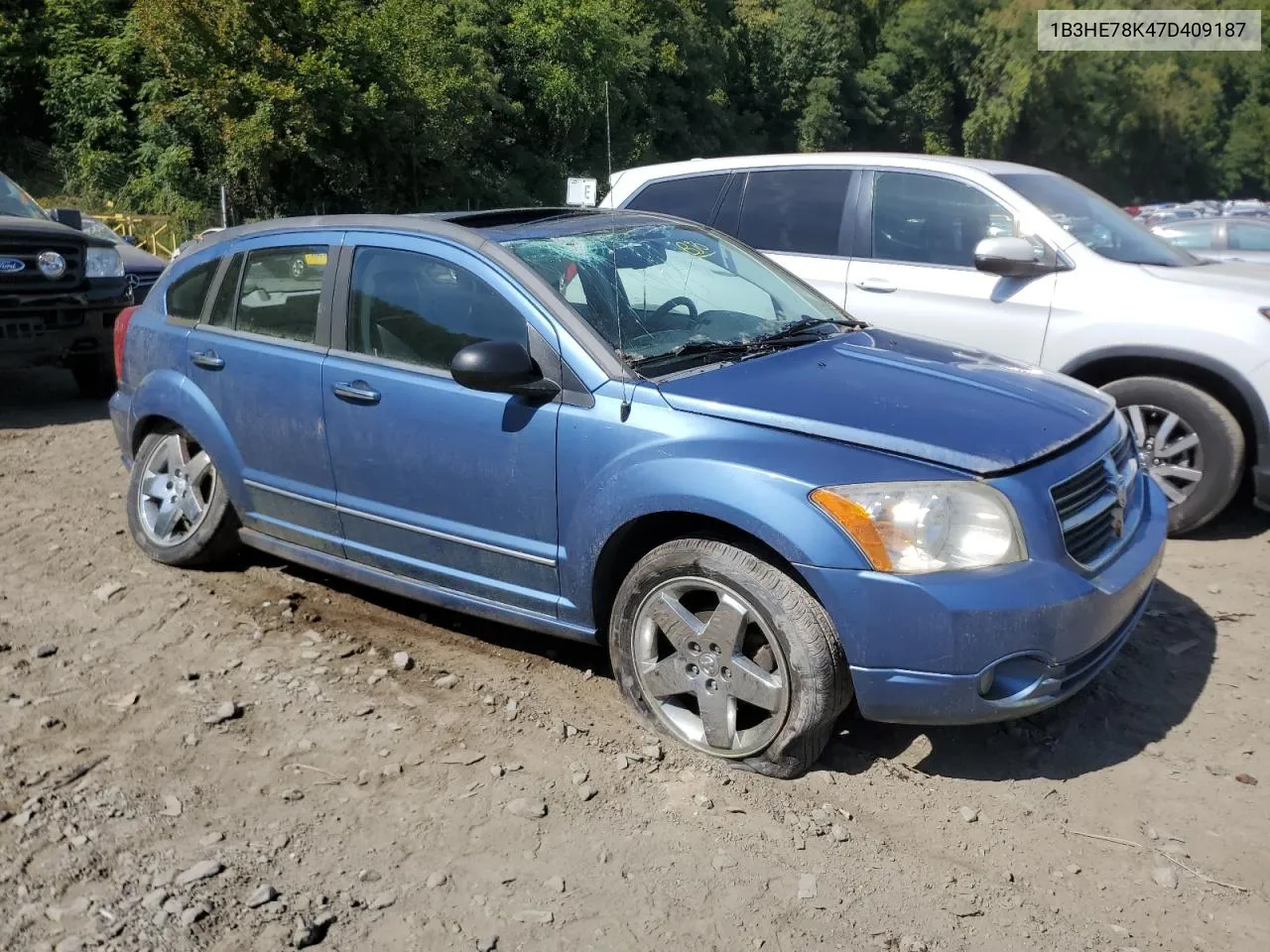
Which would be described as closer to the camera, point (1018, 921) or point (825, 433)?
point (1018, 921)

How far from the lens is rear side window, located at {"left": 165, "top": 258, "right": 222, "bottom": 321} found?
16.4ft

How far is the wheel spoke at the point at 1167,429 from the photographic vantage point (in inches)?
221

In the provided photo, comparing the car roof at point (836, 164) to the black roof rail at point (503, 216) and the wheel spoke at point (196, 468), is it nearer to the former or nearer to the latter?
the black roof rail at point (503, 216)

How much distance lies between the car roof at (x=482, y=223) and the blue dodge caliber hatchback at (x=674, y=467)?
2cm

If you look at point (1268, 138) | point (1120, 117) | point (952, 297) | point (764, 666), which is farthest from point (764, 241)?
point (1268, 138)

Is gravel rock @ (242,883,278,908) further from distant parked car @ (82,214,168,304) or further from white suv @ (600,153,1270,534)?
distant parked car @ (82,214,168,304)

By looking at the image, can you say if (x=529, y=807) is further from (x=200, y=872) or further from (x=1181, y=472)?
(x=1181, y=472)

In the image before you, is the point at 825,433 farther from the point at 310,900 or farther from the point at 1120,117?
the point at 1120,117

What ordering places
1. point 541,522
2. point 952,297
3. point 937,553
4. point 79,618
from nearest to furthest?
point 937,553 < point 541,522 < point 79,618 < point 952,297

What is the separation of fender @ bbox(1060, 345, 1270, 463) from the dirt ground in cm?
109

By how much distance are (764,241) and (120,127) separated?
2330 centimetres

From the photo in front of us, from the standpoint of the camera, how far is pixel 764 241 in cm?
672

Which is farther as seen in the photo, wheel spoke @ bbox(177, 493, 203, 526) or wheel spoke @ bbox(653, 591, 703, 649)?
wheel spoke @ bbox(177, 493, 203, 526)

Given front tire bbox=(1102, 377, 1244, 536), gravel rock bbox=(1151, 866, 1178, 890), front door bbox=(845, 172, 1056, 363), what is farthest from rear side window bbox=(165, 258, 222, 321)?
front tire bbox=(1102, 377, 1244, 536)
